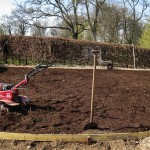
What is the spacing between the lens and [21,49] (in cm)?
2092

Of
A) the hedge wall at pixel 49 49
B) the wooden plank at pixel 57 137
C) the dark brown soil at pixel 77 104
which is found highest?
the hedge wall at pixel 49 49

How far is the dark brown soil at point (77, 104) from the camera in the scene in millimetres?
7219

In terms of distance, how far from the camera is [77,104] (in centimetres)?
866

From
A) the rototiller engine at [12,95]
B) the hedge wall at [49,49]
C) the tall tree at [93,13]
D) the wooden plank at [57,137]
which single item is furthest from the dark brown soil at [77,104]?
the tall tree at [93,13]

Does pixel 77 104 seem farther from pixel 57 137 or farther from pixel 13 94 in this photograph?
pixel 57 137

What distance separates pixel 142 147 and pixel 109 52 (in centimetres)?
1854

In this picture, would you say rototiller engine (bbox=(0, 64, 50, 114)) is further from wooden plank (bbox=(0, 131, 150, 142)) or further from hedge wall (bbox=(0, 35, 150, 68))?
hedge wall (bbox=(0, 35, 150, 68))

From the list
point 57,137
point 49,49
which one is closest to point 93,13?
point 49,49

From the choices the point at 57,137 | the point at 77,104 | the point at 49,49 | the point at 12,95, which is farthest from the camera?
the point at 49,49

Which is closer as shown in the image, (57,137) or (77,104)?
(57,137)

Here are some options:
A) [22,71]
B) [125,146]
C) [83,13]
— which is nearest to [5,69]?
[22,71]

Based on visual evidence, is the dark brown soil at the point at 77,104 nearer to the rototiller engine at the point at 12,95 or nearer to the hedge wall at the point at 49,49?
the rototiller engine at the point at 12,95

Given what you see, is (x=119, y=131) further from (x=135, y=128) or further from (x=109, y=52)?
(x=109, y=52)

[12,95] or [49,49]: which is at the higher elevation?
[49,49]
